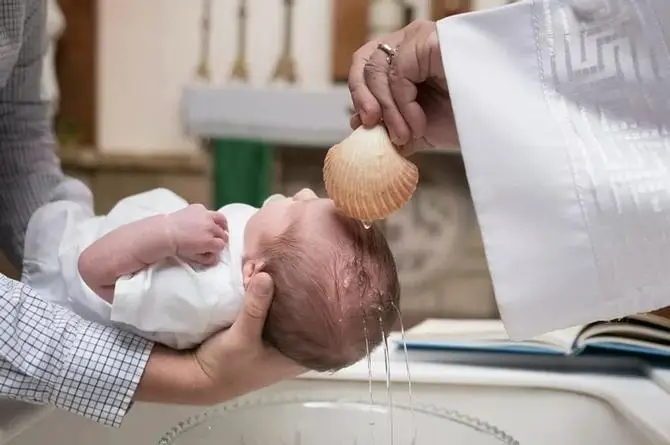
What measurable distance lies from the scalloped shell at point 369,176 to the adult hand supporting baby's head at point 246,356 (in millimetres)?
76

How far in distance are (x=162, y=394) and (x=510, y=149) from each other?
0.29 m

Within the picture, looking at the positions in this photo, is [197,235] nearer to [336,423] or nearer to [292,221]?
[292,221]

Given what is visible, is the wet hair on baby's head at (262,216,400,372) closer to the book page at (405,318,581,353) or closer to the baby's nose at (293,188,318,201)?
the baby's nose at (293,188,318,201)

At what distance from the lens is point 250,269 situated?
67 cm

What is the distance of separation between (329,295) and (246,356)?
0.07m

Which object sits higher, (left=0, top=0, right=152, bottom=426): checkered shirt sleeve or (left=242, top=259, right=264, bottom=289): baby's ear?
(left=242, top=259, right=264, bottom=289): baby's ear

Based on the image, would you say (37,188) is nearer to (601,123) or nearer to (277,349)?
(277,349)

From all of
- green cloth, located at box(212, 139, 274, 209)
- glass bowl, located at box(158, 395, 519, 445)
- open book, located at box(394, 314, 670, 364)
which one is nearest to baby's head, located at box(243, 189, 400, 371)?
glass bowl, located at box(158, 395, 519, 445)

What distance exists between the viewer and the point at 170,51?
219 centimetres

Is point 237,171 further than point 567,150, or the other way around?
point 237,171

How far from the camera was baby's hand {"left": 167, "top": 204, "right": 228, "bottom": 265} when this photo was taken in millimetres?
661

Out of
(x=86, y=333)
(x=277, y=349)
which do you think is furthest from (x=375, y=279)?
(x=86, y=333)

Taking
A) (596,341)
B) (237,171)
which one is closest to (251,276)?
(596,341)

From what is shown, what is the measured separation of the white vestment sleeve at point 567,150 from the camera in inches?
22.2
